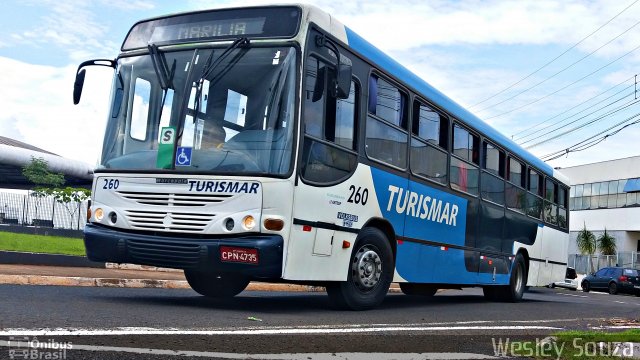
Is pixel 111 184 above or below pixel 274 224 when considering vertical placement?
above

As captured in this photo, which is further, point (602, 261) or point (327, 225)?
point (602, 261)

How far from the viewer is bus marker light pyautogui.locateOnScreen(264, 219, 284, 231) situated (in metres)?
7.71

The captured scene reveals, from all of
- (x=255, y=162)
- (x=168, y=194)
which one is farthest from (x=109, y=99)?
(x=255, y=162)

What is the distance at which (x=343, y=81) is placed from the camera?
8430mm

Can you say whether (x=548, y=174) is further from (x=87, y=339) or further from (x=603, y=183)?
(x=603, y=183)

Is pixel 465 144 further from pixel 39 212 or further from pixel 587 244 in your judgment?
pixel 587 244

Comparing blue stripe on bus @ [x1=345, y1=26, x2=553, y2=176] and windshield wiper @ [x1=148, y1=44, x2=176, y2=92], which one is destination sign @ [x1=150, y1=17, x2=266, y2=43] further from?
blue stripe on bus @ [x1=345, y1=26, x2=553, y2=176]

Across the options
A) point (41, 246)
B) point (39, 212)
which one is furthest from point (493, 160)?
point (39, 212)

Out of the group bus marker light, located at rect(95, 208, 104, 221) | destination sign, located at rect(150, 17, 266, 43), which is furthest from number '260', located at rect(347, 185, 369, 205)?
bus marker light, located at rect(95, 208, 104, 221)

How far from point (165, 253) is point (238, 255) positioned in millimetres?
804

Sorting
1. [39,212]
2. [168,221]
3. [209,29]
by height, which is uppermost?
[209,29]

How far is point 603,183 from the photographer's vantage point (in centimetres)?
6053

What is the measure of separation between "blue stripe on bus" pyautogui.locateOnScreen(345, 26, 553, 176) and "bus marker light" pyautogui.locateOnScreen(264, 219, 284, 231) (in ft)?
8.35

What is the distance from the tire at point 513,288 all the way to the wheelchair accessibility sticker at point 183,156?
29.7 feet
